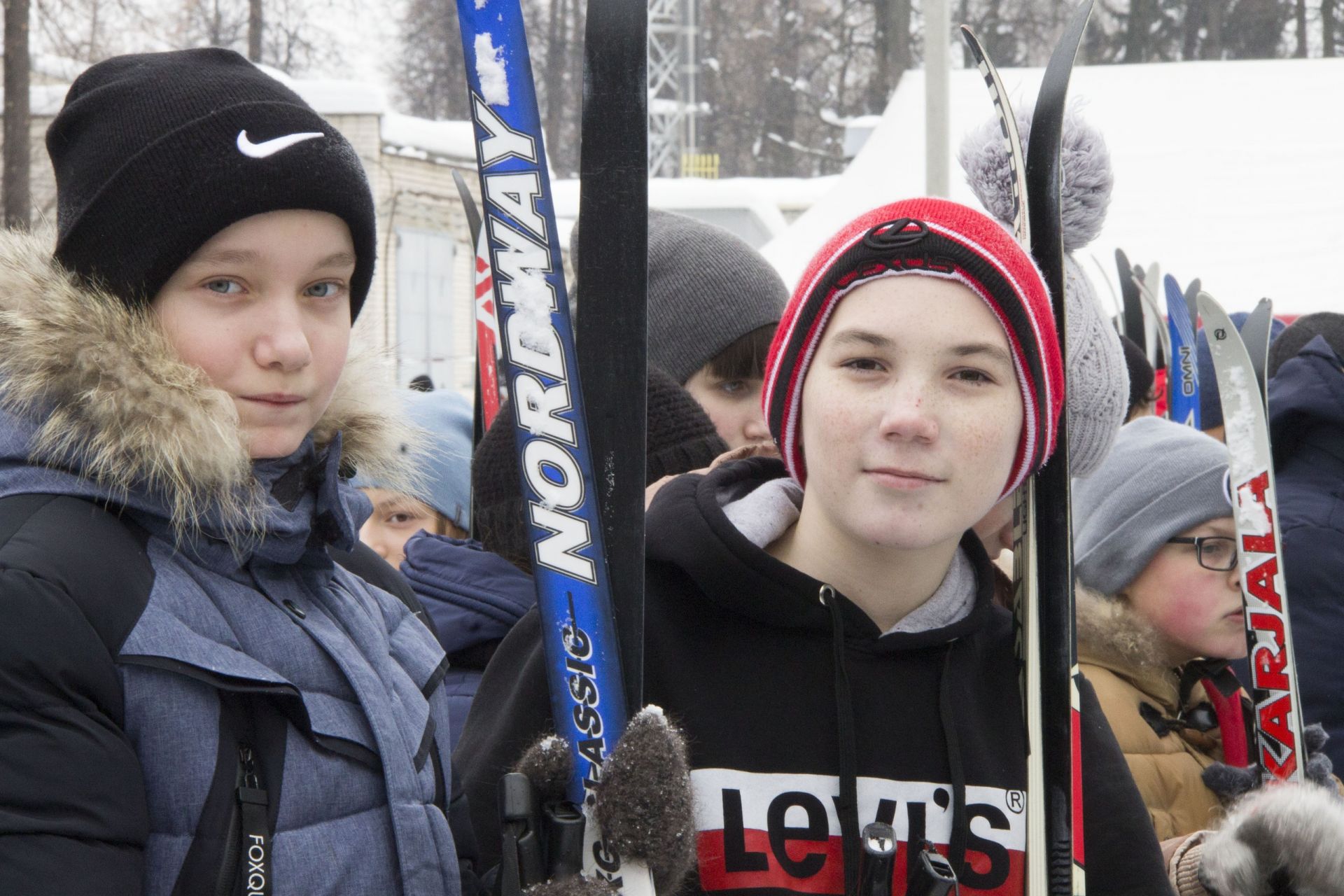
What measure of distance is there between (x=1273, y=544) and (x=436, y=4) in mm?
31185

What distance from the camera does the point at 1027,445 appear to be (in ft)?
5.90

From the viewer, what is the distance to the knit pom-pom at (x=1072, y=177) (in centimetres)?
231

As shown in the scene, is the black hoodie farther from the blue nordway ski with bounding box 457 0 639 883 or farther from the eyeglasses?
the eyeglasses

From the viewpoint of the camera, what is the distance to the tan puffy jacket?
8.21 ft

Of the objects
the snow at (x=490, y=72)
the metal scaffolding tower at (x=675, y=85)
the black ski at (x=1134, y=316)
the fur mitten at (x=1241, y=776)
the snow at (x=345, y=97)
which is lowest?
the fur mitten at (x=1241, y=776)

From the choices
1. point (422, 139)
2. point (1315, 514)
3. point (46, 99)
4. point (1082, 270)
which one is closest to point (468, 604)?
point (1082, 270)

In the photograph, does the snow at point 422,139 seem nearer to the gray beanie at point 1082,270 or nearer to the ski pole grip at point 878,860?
the gray beanie at point 1082,270

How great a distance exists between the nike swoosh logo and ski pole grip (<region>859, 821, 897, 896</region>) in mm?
1090

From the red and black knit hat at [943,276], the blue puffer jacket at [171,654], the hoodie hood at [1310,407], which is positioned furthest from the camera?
the hoodie hood at [1310,407]

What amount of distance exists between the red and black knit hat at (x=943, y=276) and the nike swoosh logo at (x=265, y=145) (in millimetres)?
696

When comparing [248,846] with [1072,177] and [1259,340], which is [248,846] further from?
[1259,340]

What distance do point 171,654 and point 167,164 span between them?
0.56m

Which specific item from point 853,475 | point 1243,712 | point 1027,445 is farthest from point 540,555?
point 1243,712

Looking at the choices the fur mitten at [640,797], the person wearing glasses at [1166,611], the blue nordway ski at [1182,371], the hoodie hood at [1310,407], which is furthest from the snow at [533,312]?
the blue nordway ski at [1182,371]
